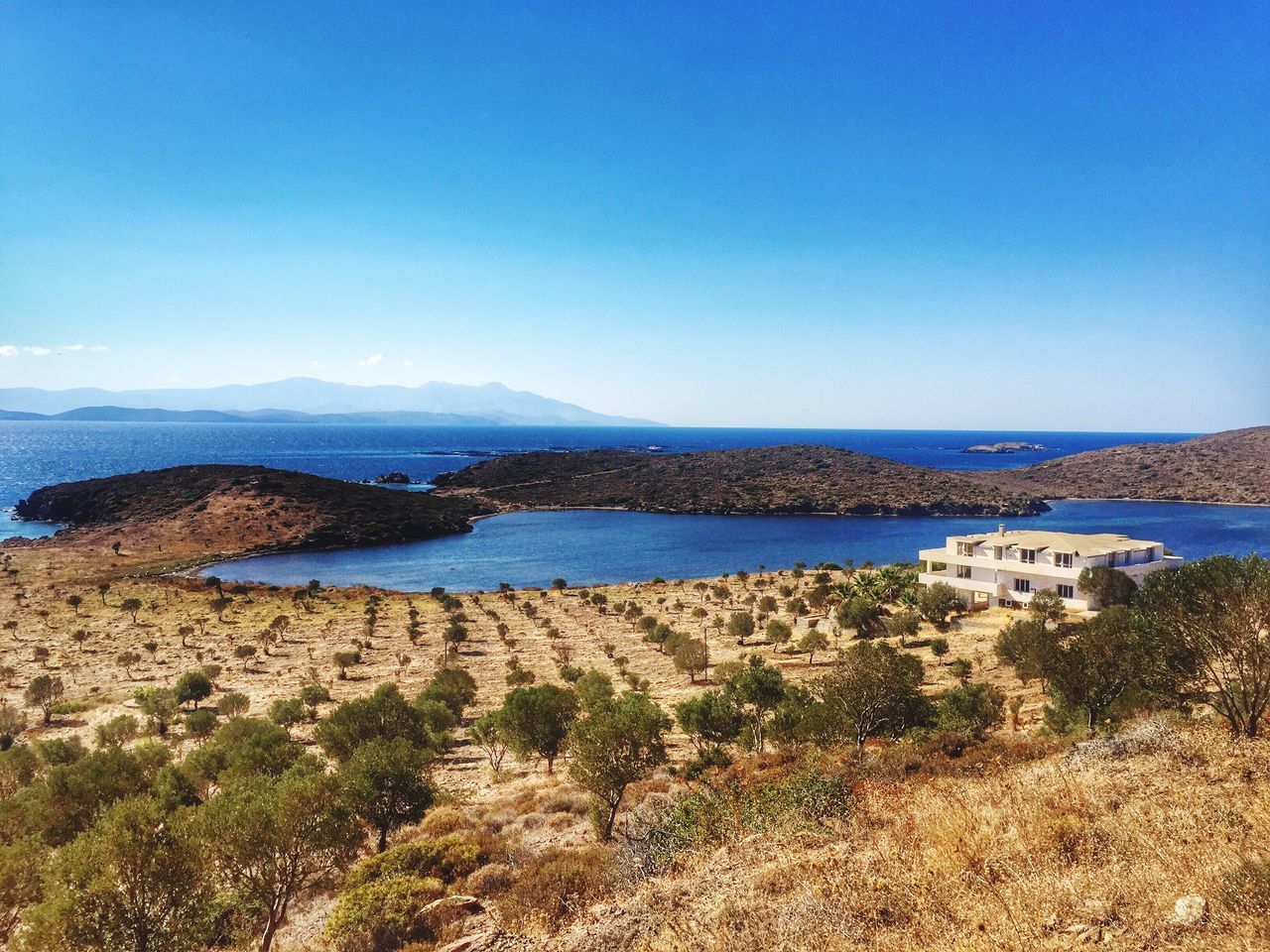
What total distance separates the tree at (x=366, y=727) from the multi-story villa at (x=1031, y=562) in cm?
4005

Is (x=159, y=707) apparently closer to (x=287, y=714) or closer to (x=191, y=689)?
(x=191, y=689)

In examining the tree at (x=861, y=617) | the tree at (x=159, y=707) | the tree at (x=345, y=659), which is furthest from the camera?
the tree at (x=861, y=617)

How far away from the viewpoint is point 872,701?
21.0m

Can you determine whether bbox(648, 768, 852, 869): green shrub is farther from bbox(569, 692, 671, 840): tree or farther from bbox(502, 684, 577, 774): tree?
bbox(502, 684, 577, 774): tree

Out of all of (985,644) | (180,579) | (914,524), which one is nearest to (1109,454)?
(914,524)

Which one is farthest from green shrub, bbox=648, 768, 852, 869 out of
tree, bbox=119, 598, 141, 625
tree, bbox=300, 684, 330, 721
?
tree, bbox=119, 598, 141, 625

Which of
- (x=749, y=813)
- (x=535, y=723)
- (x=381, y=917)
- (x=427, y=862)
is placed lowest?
(x=535, y=723)

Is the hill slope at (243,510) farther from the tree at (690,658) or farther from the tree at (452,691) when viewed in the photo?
the tree at (690,658)

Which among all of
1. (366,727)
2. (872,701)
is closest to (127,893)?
(366,727)

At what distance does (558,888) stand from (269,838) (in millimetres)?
5548

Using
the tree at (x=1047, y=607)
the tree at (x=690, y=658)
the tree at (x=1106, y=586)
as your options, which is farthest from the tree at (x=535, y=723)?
the tree at (x=1106, y=586)

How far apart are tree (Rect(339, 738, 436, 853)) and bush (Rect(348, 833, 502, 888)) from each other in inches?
77.3

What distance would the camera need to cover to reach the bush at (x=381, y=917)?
1116 cm

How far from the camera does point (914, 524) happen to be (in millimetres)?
116688
